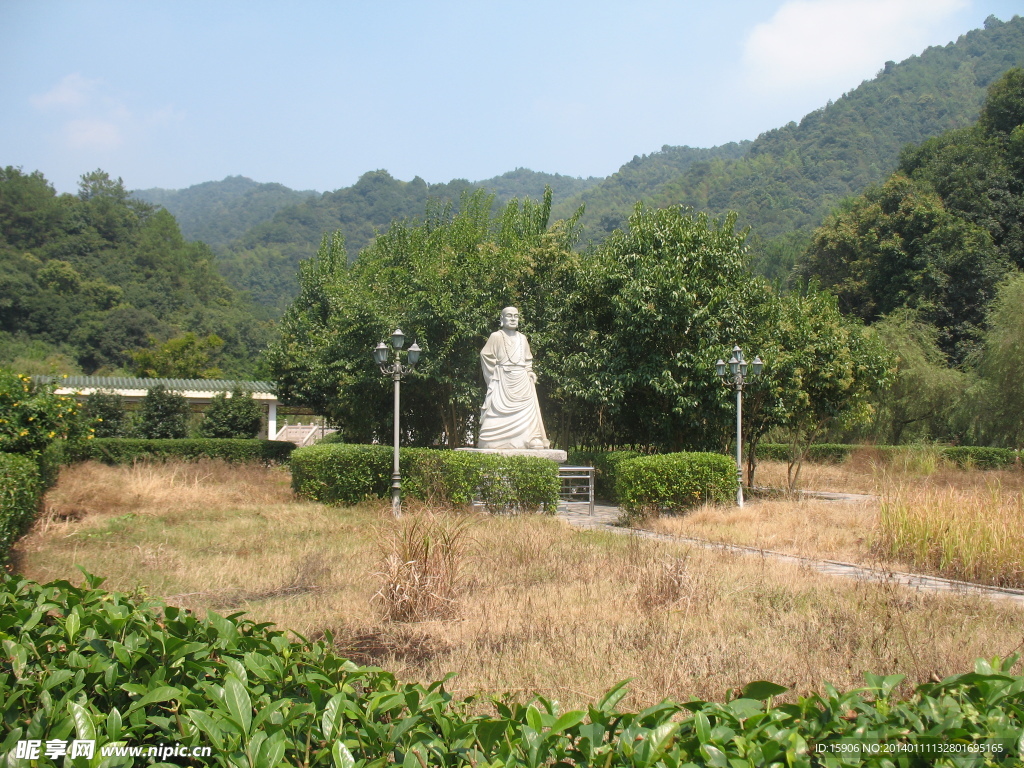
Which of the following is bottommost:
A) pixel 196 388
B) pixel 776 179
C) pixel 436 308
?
pixel 196 388

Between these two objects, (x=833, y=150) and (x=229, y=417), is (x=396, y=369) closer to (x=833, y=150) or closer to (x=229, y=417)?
(x=229, y=417)

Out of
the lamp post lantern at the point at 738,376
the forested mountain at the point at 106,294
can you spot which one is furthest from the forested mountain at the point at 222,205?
the lamp post lantern at the point at 738,376

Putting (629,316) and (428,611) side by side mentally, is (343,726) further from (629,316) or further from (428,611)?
(629,316)

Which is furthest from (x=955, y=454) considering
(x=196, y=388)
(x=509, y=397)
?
(x=196, y=388)

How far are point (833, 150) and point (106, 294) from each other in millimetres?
72680

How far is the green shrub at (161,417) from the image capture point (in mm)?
24938

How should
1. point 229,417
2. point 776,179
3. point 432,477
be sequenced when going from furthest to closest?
1. point 776,179
2. point 229,417
3. point 432,477

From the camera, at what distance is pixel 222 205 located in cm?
Result: 15350

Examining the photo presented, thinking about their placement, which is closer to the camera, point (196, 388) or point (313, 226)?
point (196, 388)

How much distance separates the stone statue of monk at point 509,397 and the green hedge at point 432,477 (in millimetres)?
A: 1581

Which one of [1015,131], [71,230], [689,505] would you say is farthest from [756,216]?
[689,505]

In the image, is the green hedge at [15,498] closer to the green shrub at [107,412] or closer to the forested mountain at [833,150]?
the green shrub at [107,412]

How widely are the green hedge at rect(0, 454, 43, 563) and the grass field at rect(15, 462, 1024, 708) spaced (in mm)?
359

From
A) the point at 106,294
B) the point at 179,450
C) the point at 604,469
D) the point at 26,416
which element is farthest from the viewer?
the point at 106,294
